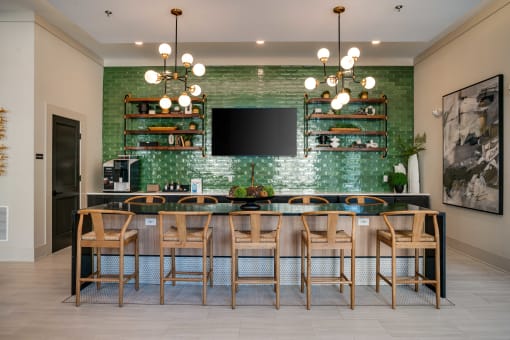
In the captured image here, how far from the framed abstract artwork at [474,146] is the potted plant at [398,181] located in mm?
714

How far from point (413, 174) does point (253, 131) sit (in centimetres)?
305

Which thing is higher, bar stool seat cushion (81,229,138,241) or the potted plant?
the potted plant

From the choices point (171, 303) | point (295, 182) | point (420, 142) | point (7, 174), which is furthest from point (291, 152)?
point (7, 174)

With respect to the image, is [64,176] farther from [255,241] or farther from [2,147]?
[255,241]

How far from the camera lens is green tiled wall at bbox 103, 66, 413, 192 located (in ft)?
21.9

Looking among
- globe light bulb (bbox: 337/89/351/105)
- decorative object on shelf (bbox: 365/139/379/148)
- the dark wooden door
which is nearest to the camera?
globe light bulb (bbox: 337/89/351/105)

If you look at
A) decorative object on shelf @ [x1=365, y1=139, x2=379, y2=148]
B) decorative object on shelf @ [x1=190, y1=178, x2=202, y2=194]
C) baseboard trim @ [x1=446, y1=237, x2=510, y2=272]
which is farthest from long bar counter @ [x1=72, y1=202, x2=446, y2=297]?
decorative object on shelf @ [x1=365, y1=139, x2=379, y2=148]

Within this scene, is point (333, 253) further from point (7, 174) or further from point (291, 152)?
point (7, 174)

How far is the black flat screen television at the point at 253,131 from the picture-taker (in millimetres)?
6617

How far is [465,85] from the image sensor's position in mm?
5168

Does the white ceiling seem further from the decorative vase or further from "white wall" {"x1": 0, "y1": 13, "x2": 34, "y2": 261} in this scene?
the decorative vase

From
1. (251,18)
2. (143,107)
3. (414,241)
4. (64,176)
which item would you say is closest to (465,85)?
(414,241)

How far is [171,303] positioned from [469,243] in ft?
14.3

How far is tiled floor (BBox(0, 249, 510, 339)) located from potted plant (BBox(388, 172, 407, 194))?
266 centimetres
